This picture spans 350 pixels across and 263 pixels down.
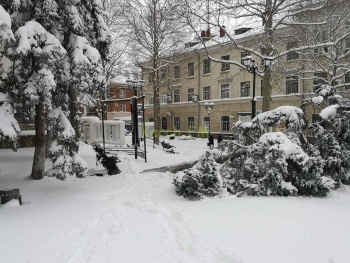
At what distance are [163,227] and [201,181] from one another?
249 centimetres

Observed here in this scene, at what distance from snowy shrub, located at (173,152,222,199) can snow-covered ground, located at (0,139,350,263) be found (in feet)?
0.90

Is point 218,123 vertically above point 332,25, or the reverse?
point 332,25

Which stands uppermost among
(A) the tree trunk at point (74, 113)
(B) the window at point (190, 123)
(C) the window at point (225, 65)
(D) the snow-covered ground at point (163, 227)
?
(C) the window at point (225, 65)

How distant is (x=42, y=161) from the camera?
28.5ft

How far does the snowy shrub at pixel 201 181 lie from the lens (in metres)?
7.36

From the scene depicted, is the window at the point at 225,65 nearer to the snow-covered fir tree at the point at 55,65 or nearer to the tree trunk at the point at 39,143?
the snow-covered fir tree at the point at 55,65

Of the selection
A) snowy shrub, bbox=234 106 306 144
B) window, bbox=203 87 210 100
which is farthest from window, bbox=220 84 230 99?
snowy shrub, bbox=234 106 306 144

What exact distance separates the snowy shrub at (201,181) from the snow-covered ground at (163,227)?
0.27 m

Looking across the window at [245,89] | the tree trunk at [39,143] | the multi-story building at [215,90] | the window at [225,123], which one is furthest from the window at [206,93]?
the tree trunk at [39,143]

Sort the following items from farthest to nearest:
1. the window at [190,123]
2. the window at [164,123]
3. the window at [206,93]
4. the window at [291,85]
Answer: the window at [164,123], the window at [190,123], the window at [206,93], the window at [291,85]

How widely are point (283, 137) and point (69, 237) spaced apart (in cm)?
573

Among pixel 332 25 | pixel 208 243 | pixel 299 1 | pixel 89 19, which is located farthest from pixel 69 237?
pixel 332 25

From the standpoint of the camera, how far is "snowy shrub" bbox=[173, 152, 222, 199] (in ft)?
24.1

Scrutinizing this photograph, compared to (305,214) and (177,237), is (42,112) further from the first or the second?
(305,214)
